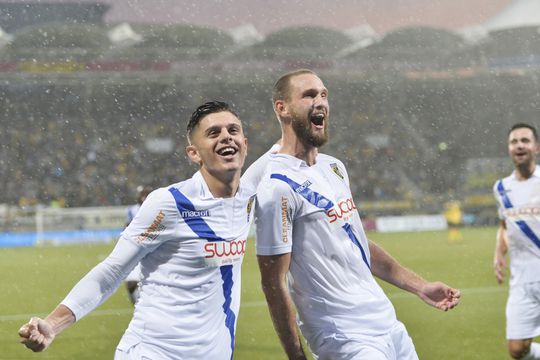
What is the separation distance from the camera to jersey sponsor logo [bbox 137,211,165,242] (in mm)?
3107

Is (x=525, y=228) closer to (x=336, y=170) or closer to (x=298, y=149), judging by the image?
(x=336, y=170)

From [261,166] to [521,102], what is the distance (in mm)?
51989

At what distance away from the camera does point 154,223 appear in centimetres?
311

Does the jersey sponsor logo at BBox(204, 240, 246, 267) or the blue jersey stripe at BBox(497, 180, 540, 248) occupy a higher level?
the jersey sponsor logo at BBox(204, 240, 246, 267)

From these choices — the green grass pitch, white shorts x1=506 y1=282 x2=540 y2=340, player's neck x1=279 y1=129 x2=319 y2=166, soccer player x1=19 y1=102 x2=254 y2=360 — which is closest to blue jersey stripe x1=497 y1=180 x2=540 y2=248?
white shorts x1=506 y1=282 x2=540 y2=340

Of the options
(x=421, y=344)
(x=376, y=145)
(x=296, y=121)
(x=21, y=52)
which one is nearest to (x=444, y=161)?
(x=376, y=145)

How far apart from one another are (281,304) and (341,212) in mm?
507

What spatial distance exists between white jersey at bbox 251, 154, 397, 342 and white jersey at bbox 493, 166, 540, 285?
321cm

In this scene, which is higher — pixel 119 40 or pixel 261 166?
pixel 119 40

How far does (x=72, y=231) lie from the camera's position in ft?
87.4

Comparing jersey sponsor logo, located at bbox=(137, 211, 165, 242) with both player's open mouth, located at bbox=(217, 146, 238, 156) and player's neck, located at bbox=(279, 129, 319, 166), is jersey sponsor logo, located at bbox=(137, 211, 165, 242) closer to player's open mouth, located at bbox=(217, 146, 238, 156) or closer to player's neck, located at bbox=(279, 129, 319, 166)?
player's open mouth, located at bbox=(217, 146, 238, 156)

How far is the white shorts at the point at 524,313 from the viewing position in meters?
6.30

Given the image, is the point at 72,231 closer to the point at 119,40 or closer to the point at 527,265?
the point at 119,40

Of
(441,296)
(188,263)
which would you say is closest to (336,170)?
(441,296)
